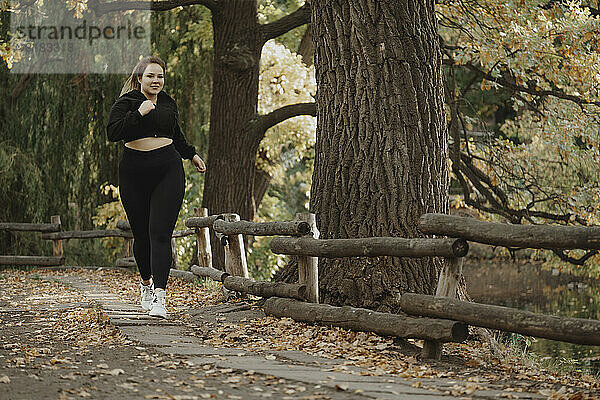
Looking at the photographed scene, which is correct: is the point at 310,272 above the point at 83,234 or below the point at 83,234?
above

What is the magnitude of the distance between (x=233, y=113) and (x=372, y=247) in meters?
8.24

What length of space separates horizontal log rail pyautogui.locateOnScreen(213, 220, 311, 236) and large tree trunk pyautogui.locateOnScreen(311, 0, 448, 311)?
35 cm

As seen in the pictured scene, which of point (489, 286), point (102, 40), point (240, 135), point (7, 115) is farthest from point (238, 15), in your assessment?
point (489, 286)

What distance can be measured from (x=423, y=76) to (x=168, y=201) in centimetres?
248

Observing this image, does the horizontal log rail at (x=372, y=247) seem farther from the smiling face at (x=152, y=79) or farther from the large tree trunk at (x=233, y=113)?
the large tree trunk at (x=233, y=113)

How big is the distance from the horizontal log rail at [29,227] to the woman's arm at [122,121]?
10.4m

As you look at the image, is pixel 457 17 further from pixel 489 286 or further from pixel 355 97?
pixel 489 286

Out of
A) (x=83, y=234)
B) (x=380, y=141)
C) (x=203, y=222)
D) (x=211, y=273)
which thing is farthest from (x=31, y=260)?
(x=380, y=141)

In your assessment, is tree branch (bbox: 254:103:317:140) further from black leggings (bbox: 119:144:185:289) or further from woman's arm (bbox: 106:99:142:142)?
woman's arm (bbox: 106:99:142:142)

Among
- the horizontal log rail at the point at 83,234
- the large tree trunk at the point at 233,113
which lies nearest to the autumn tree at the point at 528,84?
the large tree trunk at the point at 233,113

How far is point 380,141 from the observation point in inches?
305

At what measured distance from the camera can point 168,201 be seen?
763cm

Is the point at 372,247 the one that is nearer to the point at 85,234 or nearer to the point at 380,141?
the point at 380,141

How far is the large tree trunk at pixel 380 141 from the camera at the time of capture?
25.0 feet
